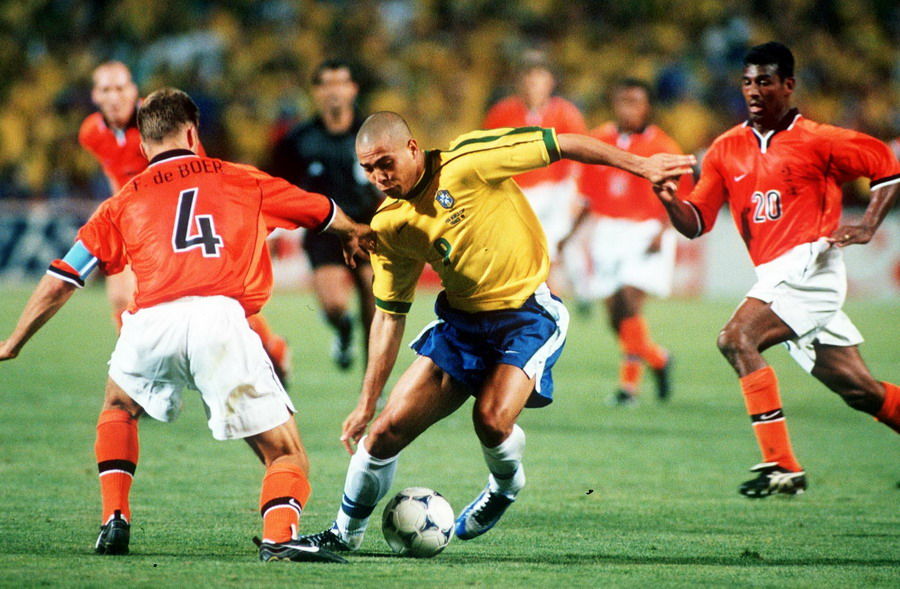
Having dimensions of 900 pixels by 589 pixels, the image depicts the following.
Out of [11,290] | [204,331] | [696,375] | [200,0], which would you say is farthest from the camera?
[200,0]

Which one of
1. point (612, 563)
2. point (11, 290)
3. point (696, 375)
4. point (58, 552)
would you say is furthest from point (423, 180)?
point (11, 290)

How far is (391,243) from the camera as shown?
17.2ft

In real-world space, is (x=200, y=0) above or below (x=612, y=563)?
above

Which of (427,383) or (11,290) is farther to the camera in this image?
(11,290)

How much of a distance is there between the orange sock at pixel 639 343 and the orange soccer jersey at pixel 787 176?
3.71 metres

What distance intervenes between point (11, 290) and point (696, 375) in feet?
37.4

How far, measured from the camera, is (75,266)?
4895mm

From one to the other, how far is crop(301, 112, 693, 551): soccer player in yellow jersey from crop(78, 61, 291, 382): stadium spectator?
3665mm

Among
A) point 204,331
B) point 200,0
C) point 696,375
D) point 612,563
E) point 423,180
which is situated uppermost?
point 200,0

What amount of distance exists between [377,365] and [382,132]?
95 cm

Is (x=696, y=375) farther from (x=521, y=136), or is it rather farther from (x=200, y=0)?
(x=200, y=0)

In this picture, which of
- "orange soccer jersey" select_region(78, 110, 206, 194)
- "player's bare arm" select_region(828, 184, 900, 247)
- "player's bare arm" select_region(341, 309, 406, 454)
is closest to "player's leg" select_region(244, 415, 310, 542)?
"player's bare arm" select_region(341, 309, 406, 454)

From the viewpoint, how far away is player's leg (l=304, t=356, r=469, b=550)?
5148 mm

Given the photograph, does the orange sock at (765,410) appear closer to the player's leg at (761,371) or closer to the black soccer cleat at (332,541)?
the player's leg at (761,371)
